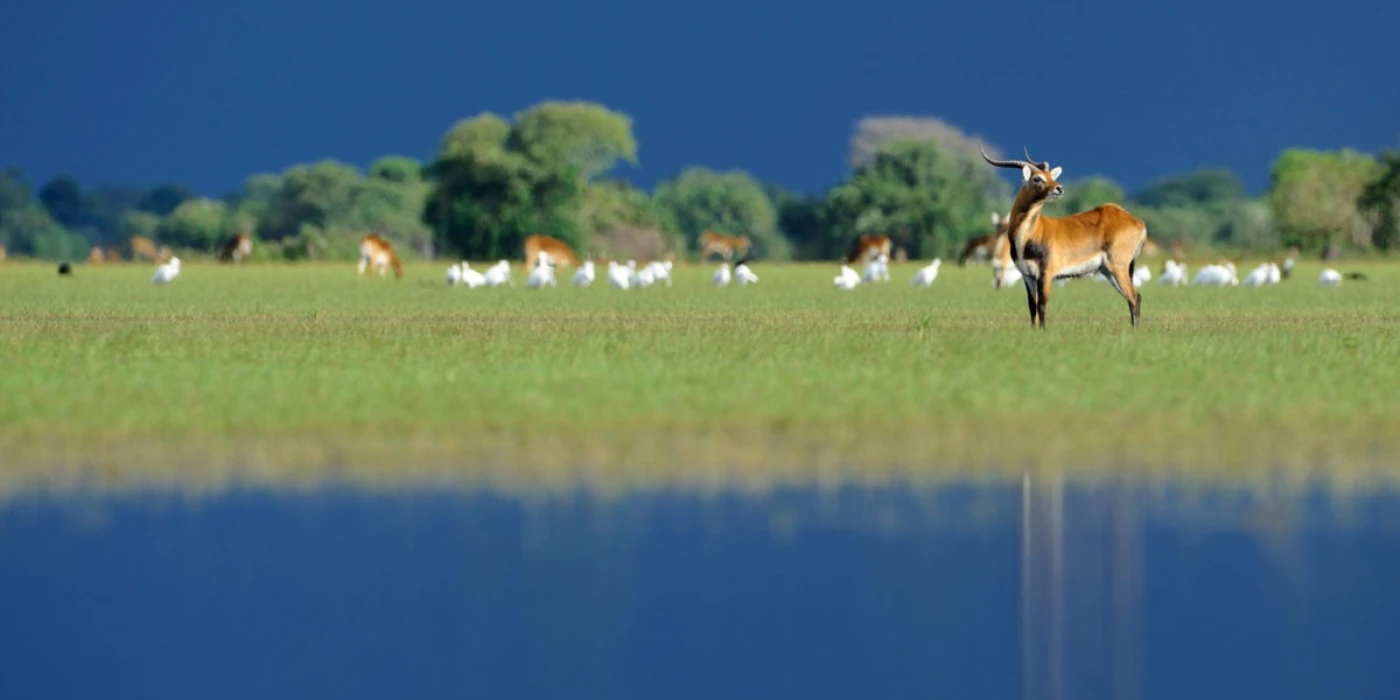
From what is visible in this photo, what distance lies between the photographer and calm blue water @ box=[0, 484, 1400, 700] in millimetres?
6539

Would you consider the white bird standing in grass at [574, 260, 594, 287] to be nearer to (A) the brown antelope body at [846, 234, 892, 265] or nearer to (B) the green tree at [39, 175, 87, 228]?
(A) the brown antelope body at [846, 234, 892, 265]

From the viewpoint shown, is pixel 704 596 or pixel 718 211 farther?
pixel 718 211

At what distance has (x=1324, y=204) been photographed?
70.6m

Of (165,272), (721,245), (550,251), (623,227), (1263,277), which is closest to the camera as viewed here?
(1263,277)

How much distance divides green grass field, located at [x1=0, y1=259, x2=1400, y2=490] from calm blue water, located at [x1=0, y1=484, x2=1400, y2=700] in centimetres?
98

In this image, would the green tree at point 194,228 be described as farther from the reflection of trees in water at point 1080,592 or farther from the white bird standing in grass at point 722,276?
the reflection of trees in water at point 1080,592

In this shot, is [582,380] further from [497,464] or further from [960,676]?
[960,676]

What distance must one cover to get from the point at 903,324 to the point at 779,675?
15135mm

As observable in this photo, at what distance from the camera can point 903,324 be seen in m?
21.5

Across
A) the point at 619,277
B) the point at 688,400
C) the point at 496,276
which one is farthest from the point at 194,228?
the point at 688,400

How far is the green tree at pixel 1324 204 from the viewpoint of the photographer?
6931cm

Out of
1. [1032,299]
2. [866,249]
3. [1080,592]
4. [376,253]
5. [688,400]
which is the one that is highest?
[866,249]

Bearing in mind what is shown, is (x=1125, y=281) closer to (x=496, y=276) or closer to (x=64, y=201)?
(x=496, y=276)

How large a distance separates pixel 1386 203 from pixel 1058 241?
48.9m
